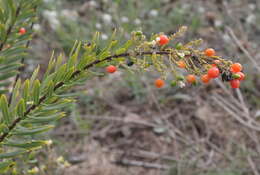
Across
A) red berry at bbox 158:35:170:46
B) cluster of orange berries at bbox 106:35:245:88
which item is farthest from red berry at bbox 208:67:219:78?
red berry at bbox 158:35:170:46

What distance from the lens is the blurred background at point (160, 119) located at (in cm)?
259

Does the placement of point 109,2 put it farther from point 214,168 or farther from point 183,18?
point 214,168

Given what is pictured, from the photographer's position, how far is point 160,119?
10.2 feet

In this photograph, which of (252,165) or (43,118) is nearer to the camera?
(43,118)

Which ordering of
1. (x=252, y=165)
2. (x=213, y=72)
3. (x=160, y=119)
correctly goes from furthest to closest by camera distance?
(x=160, y=119)
(x=252, y=165)
(x=213, y=72)

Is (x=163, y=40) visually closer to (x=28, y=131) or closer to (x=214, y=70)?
(x=214, y=70)

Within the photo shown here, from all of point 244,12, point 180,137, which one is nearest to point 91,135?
point 180,137

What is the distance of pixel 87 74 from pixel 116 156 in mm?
1992

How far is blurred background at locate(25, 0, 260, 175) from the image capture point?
8.50 ft

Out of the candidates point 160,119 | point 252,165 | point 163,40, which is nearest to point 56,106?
point 163,40

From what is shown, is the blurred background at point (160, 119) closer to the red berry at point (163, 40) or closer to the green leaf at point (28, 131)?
the green leaf at point (28, 131)

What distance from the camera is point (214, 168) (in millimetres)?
2400

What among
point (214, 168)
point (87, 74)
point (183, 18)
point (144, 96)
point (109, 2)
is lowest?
point (214, 168)

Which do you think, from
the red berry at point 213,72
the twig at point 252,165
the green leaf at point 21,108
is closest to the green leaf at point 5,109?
the green leaf at point 21,108
